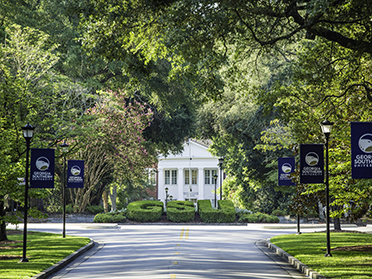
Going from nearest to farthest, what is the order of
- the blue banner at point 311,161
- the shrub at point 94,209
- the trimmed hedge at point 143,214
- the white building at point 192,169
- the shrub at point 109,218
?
the blue banner at point 311,161, the shrub at point 109,218, the trimmed hedge at point 143,214, the shrub at point 94,209, the white building at point 192,169

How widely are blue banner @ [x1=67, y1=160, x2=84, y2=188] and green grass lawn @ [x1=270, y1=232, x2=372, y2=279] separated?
946cm

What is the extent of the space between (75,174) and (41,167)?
808 centimetres

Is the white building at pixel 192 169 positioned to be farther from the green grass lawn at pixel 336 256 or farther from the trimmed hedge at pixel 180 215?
the green grass lawn at pixel 336 256

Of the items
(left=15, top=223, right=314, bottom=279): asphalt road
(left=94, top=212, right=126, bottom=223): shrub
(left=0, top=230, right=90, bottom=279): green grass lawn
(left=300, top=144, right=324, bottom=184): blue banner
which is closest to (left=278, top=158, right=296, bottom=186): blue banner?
(left=15, top=223, right=314, bottom=279): asphalt road

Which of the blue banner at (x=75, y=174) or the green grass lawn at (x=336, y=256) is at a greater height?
the blue banner at (x=75, y=174)

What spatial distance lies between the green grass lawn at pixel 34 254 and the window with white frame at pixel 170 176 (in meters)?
65.1

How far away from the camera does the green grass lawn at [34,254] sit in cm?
1261

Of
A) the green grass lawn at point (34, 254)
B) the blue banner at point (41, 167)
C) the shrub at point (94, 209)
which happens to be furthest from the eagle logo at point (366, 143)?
the shrub at point (94, 209)

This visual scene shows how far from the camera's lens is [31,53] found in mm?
21047

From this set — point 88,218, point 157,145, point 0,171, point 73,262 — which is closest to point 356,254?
point 73,262

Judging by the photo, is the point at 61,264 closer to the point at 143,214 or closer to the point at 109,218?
the point at 109,218

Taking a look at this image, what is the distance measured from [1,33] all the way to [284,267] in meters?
21.7

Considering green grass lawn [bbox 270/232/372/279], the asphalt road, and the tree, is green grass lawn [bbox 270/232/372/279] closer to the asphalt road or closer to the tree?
the asphalt road

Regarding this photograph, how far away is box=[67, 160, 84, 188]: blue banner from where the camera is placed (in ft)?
80.2
